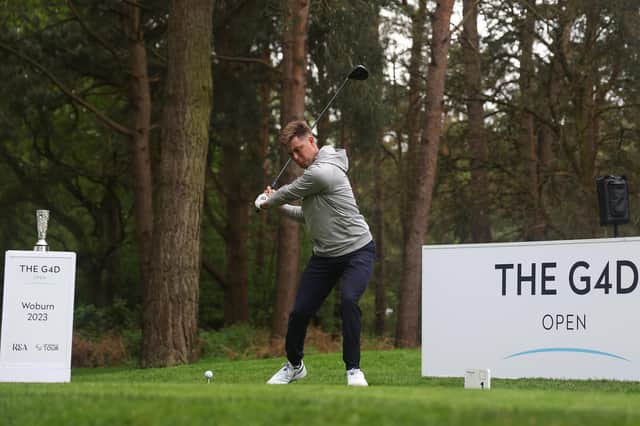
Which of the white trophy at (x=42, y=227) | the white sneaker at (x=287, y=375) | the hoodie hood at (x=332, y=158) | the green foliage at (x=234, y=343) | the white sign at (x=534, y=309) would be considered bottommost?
the green foliage at (x=234, y=343)

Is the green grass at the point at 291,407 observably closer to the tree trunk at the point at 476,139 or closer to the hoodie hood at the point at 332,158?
the hoodie hood at the point at 332,158

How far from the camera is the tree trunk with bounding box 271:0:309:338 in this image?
63.7 ft

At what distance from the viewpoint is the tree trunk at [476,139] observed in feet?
84.3

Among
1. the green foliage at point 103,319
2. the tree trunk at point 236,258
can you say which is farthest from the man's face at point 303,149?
the tree trunk at point 236,258

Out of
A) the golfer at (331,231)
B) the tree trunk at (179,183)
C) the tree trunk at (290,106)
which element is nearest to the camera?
the golfer at (331,231)

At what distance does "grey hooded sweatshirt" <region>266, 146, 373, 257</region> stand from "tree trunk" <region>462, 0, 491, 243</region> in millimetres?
16955

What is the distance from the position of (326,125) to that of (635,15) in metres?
8.55

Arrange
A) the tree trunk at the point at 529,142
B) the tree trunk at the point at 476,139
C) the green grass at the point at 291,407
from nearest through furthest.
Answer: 1. the green grass at the point at 291,407
2. the tree trunk at the point at 529,142
3. the tree trunk at the point at 476,139

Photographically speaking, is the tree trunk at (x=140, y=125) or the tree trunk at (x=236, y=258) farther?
the tree trunk at (x=236, y=258)

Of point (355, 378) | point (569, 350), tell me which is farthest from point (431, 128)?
point (355, 378)

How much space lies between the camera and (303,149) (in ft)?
29.5

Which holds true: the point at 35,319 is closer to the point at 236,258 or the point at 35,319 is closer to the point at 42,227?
the point at 42,227

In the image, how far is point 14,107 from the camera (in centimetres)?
2662

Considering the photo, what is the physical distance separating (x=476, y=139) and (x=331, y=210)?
18234 mm
